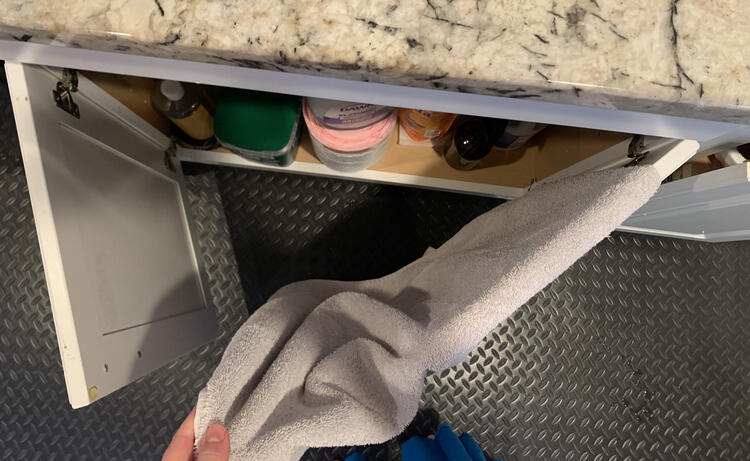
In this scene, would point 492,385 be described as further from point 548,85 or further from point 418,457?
point 548,85

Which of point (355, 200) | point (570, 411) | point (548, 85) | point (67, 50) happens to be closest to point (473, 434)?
point (570, 411)

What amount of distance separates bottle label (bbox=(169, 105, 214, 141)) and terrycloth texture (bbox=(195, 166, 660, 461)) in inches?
14.9

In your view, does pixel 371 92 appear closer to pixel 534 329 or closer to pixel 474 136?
pixel 474 136

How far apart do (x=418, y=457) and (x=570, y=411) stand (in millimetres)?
376

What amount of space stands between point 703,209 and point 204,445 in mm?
798

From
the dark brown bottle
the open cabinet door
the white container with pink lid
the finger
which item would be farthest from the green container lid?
the finger

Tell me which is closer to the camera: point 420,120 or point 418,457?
point 420,120

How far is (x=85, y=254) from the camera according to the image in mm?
447

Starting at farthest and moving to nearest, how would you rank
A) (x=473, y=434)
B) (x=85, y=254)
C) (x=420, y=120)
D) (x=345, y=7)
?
1. (x=473, y=434)
2. (x=420, y=120)
3. (x=85, y=254)
4. (x=345, y=7)

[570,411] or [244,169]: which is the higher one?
[244,169]

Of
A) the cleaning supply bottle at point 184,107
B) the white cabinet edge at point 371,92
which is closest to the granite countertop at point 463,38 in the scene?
the white cabinet edge at point 371,92

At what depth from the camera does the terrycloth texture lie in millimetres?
330

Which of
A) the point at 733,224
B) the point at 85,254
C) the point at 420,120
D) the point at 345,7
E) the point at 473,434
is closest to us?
the point at 345,7

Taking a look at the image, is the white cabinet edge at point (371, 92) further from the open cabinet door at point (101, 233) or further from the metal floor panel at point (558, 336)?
the metal floor panel at point (558, 336)
